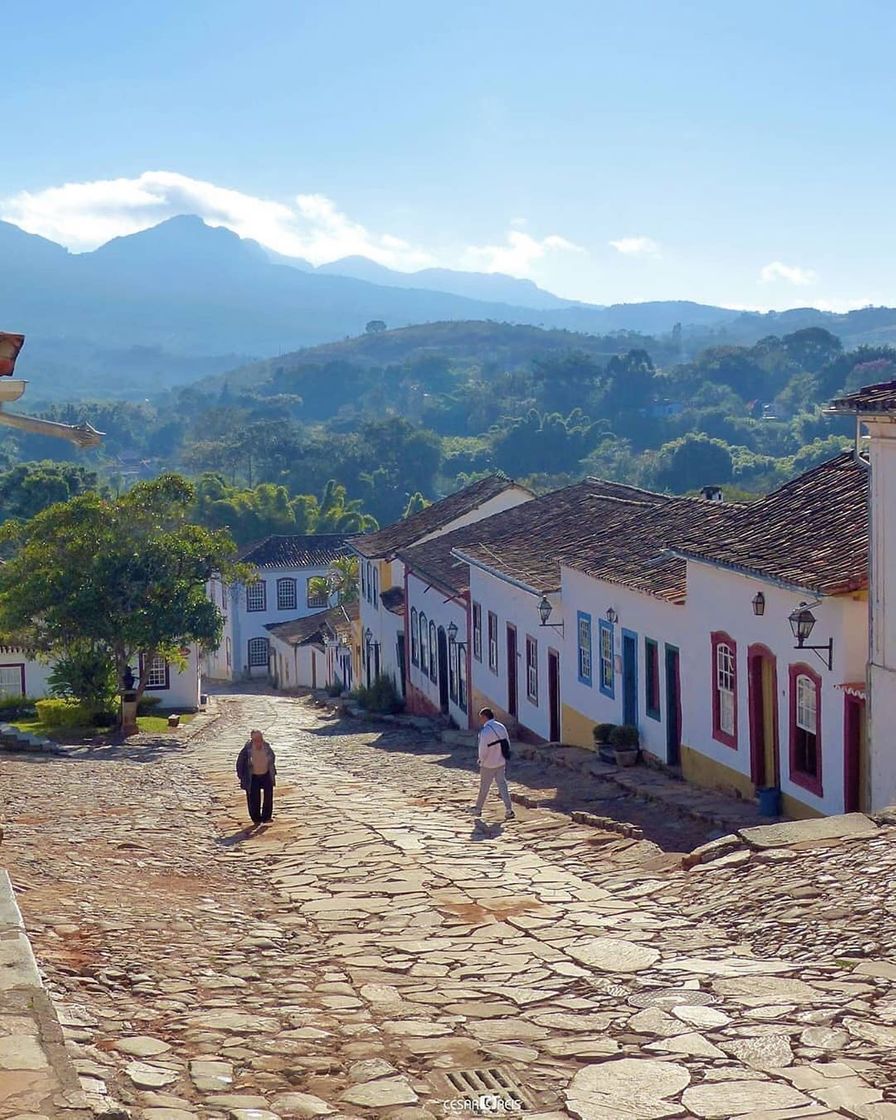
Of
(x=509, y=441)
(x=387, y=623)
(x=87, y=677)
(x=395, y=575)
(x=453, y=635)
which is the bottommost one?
(x=87, y=677)

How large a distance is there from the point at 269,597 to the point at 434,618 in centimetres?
3513

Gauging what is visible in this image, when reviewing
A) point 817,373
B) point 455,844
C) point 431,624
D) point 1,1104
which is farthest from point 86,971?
point 817,373

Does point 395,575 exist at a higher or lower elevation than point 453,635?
higher

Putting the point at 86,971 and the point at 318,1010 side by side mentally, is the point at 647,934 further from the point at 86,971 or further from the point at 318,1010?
the point at 86,971

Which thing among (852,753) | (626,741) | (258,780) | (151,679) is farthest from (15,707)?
(852,753)

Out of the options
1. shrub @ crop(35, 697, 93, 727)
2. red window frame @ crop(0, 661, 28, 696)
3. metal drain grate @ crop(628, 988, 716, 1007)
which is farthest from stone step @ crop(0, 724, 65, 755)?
metal drain grate @ crop(628, 988, 716, 1007)

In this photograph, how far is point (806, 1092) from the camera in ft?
22.1

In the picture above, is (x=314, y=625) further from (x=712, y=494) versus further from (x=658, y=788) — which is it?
(x=658, y=788)

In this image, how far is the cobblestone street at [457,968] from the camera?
6902 mm

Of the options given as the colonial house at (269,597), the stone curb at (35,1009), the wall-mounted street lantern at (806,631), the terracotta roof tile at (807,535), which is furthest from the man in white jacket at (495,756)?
the colonial house at (269,597)

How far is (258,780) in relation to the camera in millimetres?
15984

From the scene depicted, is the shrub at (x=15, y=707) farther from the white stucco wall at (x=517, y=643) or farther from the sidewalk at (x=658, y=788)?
the sidewalk at (x=658, y=788)

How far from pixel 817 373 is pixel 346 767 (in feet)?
443

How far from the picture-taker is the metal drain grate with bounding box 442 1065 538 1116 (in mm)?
6766
